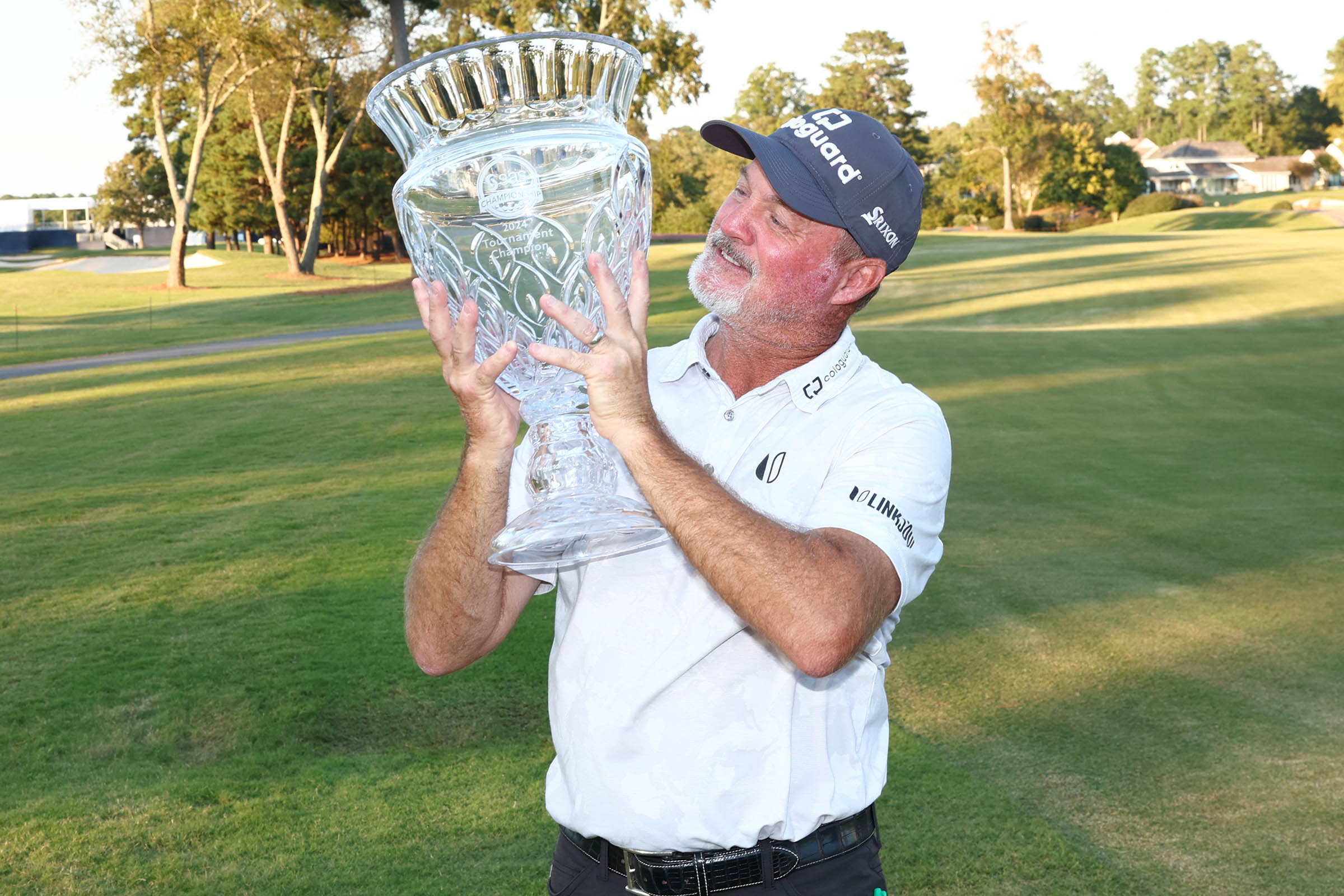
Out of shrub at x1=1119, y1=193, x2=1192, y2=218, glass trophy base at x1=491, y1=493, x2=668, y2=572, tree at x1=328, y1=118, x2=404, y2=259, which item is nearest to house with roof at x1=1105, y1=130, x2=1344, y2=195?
shrub at x1=1119, y1=193, x2=1192, y2=218

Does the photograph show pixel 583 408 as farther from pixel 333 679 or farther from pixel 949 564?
pixel 949 564

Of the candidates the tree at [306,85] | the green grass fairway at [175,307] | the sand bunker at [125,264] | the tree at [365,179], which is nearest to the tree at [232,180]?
the tree at [365,179]

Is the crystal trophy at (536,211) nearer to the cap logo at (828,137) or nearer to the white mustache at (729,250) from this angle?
the white mustache at (729,250)

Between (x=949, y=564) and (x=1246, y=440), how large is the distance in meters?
5.05

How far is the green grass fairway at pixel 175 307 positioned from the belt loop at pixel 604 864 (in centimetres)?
2136

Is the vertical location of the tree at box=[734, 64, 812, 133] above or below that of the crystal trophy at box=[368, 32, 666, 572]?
above

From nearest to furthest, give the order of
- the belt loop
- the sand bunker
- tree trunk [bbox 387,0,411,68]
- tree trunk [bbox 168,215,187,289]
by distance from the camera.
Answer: the belt loop, tree trunk [bbox 387,0,411,68], tree trunk [bbox 168,215,187,289], the sand bunker

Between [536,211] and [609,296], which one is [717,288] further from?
[609,296]

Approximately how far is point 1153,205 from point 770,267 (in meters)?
70.6

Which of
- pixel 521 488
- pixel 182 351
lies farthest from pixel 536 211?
pixel 182 351

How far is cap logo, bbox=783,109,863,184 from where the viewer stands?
83.8 inches

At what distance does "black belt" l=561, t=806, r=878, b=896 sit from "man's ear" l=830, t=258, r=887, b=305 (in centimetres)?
93

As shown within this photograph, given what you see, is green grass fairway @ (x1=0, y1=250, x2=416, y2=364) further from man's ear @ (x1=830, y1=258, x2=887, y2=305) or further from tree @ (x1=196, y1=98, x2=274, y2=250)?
man's ear @ (x1=830, y1=258, x2=887, y2=305)

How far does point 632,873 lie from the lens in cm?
204
